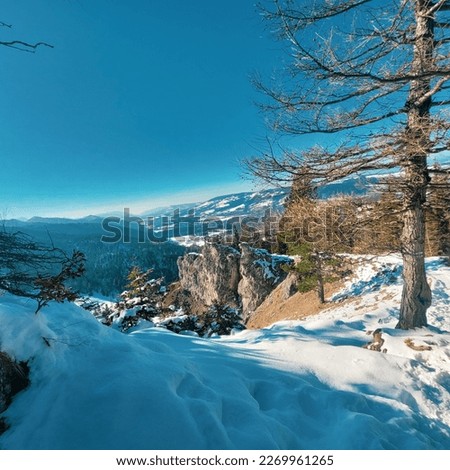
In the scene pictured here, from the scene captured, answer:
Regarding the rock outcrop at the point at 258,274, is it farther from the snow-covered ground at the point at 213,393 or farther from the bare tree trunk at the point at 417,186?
the snow-covered ground at the point at 213,393

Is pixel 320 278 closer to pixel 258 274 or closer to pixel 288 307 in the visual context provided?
pixel 288 307

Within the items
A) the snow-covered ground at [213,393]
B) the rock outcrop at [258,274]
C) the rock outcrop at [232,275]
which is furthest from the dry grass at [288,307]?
the snow-covered ground at [213,393]

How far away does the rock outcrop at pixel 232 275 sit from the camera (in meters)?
30.9

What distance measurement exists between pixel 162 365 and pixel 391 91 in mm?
5869

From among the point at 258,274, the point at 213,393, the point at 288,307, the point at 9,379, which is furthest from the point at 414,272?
the point at 258,274

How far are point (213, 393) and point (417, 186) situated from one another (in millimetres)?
5797

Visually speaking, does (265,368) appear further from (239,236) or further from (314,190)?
(239,236)

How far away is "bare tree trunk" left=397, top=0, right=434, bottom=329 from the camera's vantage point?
5.12m

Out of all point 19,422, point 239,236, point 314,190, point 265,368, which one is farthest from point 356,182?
point 239,236

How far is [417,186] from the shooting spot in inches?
240

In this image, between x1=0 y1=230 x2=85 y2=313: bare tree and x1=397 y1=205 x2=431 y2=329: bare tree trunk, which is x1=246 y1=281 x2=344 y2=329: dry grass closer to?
x1=397 y1=205 x2=431 y2=329: bare tree trunk

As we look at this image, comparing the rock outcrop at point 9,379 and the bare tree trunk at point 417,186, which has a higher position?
the bare tree trunk at point 417,186

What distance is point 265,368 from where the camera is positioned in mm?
5066

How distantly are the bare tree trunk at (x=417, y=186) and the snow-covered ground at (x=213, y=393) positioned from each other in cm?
77
